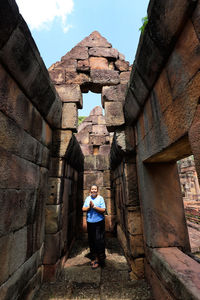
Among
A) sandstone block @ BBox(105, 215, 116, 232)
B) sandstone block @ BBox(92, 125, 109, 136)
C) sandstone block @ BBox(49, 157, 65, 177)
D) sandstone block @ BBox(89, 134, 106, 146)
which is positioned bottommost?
sandstone block @ BBox(105, 215, 116, 232)

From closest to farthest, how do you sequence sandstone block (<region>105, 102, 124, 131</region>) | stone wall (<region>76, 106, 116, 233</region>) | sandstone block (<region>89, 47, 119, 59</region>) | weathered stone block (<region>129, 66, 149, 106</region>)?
weathered stone block (<region>129, 66, 149, 106</region>)
sandstone block (<region>105, 102, 124, 131</region>)
sandstone block (<region>89, 47, 119, 59</region>)
stone wall (<region>76, 106, 116, 233</region>)

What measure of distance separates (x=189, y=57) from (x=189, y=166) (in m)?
13.1

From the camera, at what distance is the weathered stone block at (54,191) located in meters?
2.38

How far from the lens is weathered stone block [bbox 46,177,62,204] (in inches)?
93.5

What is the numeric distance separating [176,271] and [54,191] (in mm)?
1905

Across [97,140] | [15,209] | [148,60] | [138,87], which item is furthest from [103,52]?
[15,209]

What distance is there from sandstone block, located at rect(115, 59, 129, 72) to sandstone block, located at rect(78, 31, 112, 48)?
494 millimetres

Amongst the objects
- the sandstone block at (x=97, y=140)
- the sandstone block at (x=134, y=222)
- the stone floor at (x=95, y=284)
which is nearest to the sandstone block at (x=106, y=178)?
the sandstone block at (x=97, y=140)

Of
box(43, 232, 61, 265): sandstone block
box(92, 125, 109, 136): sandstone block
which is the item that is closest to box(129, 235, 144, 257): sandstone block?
box(43, 232, 61, 265): sandstone block

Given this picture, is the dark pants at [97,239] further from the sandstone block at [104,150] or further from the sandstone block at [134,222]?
the sandstone block at [104,150]

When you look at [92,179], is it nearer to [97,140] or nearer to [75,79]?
[97,140]

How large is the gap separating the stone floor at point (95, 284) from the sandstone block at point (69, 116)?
246cm

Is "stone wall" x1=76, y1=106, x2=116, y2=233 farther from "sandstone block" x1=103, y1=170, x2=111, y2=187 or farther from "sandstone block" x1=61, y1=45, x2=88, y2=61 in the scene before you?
"sandstone block" x1=61, y1=45, x2=88, y2=61

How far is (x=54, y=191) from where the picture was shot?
2.41 metres
